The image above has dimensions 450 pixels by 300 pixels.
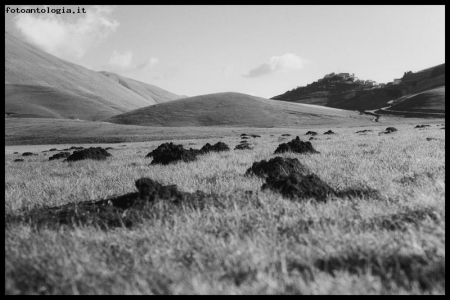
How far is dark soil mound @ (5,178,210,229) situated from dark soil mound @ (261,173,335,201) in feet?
4.15

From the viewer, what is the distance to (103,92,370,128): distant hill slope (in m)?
117

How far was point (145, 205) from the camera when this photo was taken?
5016 millimetres

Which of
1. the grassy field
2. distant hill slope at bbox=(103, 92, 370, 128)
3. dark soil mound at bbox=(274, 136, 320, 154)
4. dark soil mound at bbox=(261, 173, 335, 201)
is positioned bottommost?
the grassy field

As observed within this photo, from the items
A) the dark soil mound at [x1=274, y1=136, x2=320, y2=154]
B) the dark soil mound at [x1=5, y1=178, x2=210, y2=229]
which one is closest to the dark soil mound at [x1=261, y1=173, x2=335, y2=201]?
the dark soil mound at [x1=5, y1=178, x2=210, y2=229]

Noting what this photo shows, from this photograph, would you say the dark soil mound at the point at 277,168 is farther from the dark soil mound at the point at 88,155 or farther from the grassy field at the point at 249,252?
the dark soil mound at the point at 88,155

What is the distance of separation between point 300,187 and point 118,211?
2925mm

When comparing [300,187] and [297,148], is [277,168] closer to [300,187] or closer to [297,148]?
[300,187]

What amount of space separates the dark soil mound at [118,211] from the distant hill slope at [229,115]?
339 ft

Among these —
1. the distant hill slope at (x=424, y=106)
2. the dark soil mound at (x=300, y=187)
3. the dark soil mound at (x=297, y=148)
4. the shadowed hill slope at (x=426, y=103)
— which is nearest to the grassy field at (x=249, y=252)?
the dark soil mound at (x=300, y=187)

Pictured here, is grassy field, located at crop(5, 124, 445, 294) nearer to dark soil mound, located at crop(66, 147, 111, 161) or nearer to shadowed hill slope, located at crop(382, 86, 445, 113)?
dark soil mound, located at crop(66, 147, 111, 161)

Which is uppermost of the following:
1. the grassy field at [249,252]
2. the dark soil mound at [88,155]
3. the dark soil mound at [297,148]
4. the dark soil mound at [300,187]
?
the dark soil mound at [297,148]

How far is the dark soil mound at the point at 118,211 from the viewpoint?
457 cm

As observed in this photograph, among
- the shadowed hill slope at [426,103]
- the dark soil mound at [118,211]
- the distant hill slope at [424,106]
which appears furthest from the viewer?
the shadowed hill slope at [426,103]
